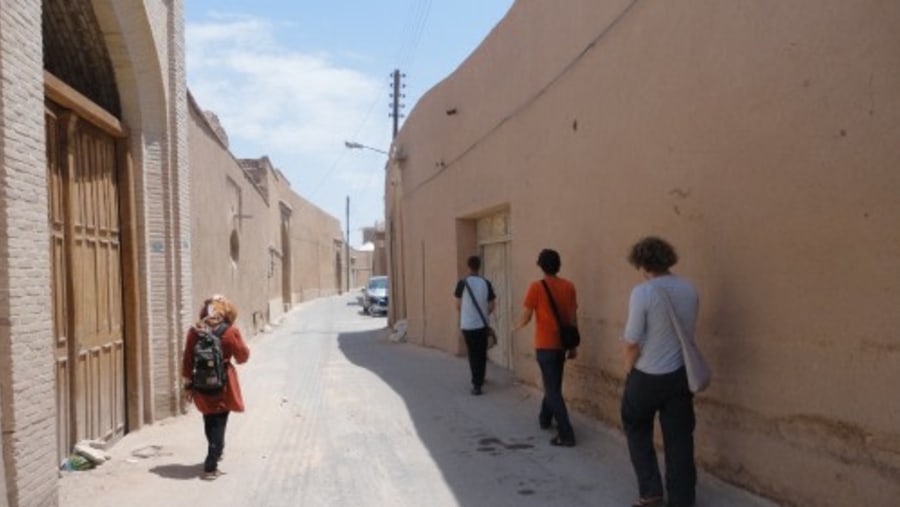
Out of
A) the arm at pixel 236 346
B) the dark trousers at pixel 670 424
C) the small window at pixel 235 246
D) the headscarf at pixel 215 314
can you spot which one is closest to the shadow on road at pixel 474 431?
the dark trousers at pixel 670 424

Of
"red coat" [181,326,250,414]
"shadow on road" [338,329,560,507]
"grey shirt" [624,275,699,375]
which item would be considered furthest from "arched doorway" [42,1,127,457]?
"grey shirt" [624,275,699,375]

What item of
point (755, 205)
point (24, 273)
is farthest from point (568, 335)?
point (24, 273)

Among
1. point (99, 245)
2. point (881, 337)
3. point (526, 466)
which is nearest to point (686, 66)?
point (881, 337)

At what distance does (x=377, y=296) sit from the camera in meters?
32.2

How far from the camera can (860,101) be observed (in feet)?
12.4

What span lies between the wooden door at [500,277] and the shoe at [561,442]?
3.93 m

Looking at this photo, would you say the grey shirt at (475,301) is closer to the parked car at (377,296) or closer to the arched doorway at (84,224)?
the arched doorway at (84,224)

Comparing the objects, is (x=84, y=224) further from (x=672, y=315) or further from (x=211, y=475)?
(x=672, y=315)

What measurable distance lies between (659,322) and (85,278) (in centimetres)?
485

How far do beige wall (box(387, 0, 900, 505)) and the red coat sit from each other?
2.93 meters

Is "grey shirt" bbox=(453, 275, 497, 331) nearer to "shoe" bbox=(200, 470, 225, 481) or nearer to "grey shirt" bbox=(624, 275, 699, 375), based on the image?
"shoe" bbox=(200, 470, 225, 481)

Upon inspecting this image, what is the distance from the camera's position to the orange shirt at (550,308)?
691cm

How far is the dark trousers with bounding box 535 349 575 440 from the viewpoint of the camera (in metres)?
6.69

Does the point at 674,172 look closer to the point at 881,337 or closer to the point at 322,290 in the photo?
the point at 881,337
